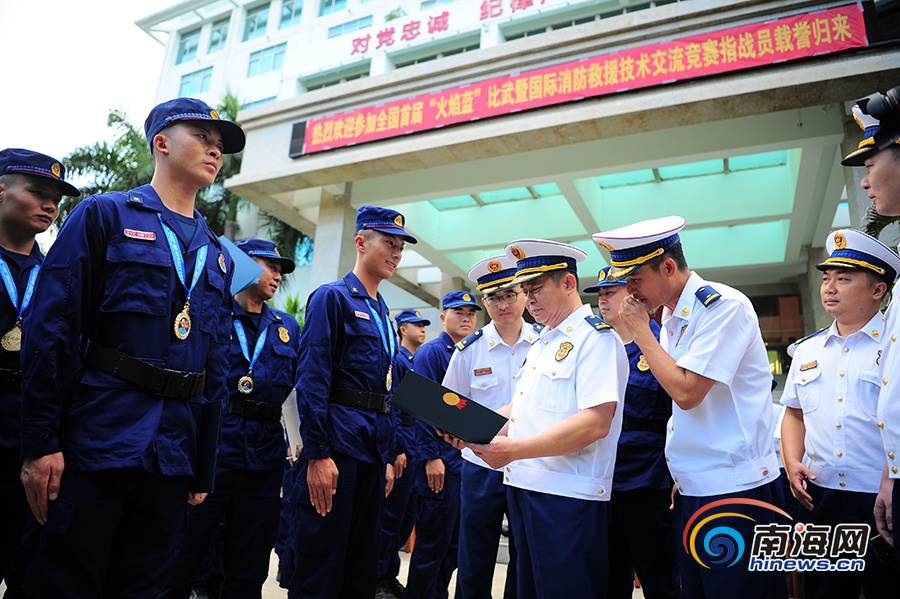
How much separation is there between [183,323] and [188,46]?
102ft

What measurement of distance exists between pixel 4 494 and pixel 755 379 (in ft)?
10.6

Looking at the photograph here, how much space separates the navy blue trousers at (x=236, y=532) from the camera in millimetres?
3219

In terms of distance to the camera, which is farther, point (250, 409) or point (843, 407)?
point (250, 409)

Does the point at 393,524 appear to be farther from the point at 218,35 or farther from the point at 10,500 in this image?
the point at 218,35

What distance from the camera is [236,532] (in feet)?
11.0

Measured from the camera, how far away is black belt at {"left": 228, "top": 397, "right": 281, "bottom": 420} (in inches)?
142

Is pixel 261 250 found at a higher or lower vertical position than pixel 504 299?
higher

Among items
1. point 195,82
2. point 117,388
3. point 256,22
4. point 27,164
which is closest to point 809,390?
point 117,388

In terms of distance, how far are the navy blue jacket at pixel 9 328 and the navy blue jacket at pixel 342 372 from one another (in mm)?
1205

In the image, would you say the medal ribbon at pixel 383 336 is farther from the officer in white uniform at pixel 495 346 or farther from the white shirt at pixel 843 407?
the white shirt at pixel 843 407

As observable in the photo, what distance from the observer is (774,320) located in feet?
42.0

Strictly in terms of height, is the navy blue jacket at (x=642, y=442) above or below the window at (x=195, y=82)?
below

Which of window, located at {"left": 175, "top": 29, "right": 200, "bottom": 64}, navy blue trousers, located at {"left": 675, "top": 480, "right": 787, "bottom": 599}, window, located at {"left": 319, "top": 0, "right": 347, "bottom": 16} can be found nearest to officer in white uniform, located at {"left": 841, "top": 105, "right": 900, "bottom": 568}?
navy blue trousers, located at {"left": 675, "top": 480, "right": 787, "bottom": 599}

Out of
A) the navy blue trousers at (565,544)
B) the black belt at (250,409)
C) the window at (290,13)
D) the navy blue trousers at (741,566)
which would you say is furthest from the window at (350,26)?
the navy blue trousers at (741,566)
